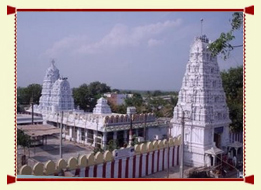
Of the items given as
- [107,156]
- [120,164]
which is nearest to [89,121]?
[120,164]

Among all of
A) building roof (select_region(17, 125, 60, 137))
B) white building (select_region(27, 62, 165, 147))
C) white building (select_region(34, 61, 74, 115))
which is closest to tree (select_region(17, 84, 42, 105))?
building roof (select_region(17, 125, 60, 137))

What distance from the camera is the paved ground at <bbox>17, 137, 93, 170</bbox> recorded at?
13.5 m

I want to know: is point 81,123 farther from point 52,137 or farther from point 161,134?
point 161,134

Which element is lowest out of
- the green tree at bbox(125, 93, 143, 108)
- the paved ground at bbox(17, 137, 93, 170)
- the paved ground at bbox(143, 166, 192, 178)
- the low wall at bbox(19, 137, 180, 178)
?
the paved ground at bbox(143, 166, 192, 178)

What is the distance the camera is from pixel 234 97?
1650 cm

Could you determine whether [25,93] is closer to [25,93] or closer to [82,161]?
[25,93]

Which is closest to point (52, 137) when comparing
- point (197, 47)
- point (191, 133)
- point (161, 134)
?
point (161, 134)

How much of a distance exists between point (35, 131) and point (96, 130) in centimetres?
345

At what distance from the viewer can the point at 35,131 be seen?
14.9 m

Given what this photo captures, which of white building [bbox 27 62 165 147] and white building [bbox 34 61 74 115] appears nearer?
white building [bbox 27 62 165 147]

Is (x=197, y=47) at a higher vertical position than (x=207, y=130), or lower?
higher

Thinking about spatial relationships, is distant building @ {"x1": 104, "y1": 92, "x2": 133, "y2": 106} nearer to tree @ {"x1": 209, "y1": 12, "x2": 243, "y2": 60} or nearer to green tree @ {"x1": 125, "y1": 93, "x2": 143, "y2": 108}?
green tree @ {"x1": 125, "y1": 93, "x2": 143, "y2": 108}

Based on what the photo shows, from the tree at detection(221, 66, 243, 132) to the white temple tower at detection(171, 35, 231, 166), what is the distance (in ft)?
2.89

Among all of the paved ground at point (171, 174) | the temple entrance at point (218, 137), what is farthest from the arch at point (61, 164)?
the temple entrance at point (218, 137)
